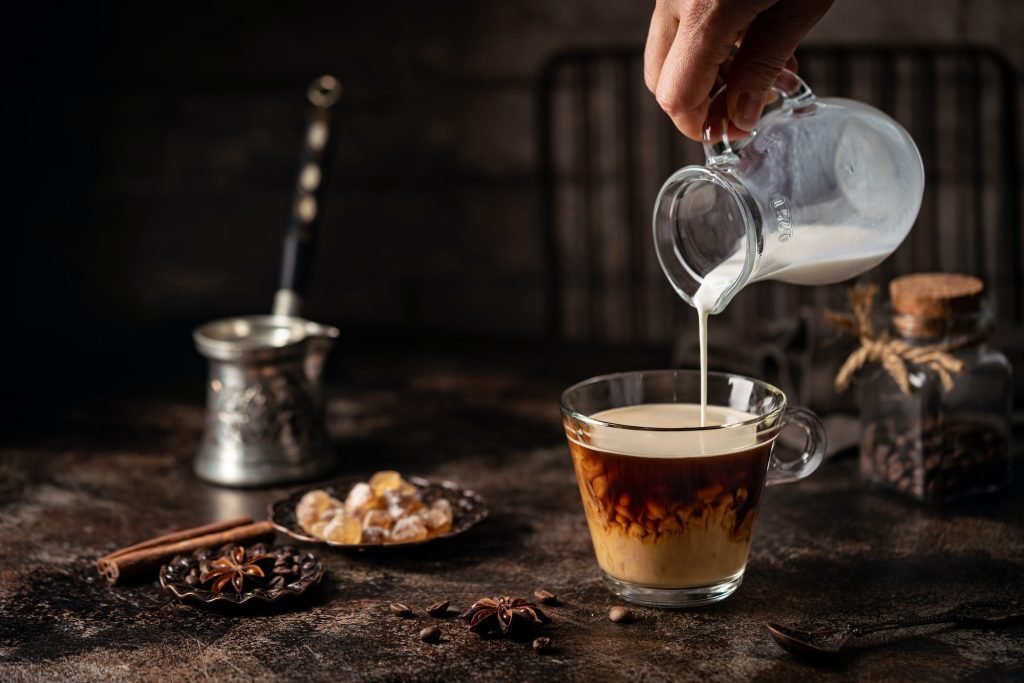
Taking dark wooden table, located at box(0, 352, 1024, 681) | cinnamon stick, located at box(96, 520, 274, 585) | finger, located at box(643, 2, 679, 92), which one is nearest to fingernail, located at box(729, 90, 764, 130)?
finger, located at box(643, 2, 679, 92)

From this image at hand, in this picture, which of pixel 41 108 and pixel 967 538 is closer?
pixel 967 538

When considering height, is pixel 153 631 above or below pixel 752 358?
below

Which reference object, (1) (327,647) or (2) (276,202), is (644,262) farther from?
(1) (327,647)

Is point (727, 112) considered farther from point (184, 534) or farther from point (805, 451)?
point (184, 534)

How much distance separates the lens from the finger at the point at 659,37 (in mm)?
1296

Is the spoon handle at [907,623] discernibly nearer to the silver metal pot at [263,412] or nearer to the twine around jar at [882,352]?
the twine around jar at [882,352]

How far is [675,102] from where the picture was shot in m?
1.30

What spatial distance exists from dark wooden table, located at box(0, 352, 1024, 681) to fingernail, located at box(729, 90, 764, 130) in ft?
1.61

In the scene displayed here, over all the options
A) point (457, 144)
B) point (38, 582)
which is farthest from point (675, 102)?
point (457, 144)

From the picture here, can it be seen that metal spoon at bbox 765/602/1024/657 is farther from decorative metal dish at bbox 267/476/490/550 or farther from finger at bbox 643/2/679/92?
finger at bbox 643/2/679/92

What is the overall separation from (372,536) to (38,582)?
38cm

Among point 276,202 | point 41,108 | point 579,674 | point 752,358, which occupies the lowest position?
point 579,674

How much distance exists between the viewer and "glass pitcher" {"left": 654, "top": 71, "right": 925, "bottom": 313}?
3.99ft

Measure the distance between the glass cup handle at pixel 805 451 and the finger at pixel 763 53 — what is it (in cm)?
32
